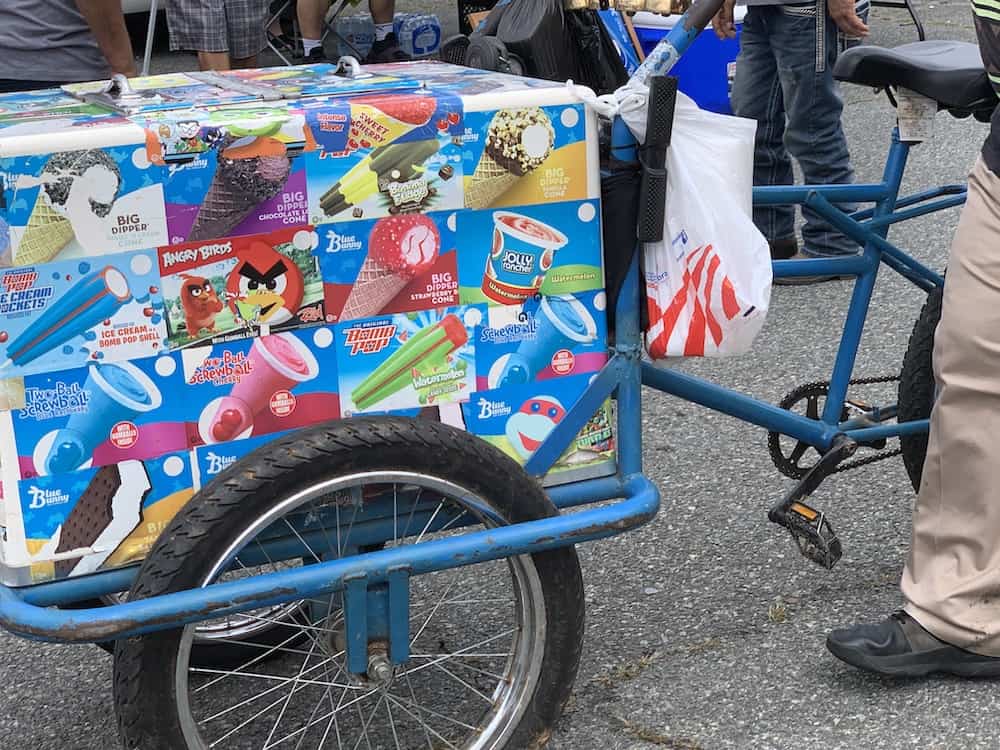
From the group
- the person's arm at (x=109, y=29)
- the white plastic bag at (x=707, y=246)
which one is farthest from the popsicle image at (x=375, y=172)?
the person's arm at (x=109, y=29)

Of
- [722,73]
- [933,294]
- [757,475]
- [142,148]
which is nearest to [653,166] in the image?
[142,148]

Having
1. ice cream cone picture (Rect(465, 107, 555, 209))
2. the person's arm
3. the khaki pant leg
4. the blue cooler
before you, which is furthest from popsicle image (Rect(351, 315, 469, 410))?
the blue cooler

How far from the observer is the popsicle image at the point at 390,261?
215 centimetres

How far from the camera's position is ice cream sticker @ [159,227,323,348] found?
80.7 inches

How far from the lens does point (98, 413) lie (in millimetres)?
2043

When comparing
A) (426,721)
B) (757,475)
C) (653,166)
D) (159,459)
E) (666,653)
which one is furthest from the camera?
(757,475)

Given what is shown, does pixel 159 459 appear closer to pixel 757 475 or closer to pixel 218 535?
pixel 218 535

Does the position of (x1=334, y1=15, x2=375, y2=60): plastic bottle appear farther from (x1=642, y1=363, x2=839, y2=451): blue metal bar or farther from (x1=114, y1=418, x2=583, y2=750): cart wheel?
(x1=114, y1=418, x2=583, y2=750): cart wheel

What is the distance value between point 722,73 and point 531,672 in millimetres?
4203

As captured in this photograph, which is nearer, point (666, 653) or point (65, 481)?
point (65, 481)

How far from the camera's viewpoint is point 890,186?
9.64 feet

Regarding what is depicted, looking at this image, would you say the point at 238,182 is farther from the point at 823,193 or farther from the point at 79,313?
the point at 823,193

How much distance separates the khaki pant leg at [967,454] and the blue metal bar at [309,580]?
25.0 inches

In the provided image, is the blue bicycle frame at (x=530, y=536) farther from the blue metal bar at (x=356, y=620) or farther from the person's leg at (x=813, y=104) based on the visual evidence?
the person's leg at (x=813, y=104)
